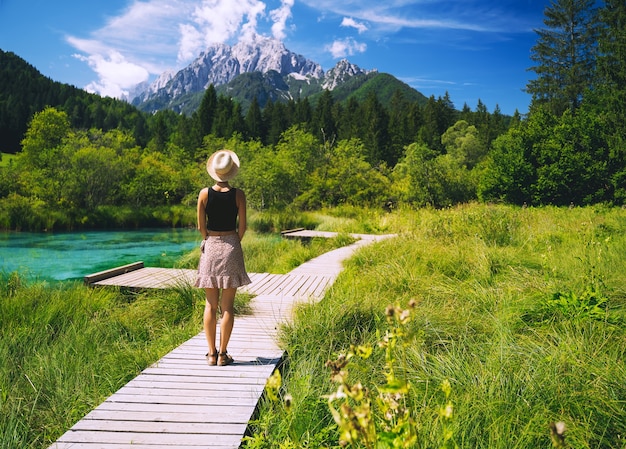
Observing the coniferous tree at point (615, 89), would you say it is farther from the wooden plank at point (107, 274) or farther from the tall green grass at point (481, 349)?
the wooden plank at point (107, 274)

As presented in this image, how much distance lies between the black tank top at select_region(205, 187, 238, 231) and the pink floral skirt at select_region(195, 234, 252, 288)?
0.09 metres

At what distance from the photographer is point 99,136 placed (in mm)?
30422

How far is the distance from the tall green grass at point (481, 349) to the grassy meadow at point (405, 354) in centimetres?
1

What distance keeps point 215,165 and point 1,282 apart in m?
4.52

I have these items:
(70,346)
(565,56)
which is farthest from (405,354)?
(565,56)

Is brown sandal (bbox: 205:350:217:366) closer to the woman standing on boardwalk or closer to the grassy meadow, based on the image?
the woman standing on boardwalk

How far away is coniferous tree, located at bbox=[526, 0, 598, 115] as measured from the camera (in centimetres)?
2912

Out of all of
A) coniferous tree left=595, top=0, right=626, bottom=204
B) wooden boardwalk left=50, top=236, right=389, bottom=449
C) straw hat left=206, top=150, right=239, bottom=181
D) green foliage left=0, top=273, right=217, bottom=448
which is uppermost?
coniferous tree left=595, top=0, right=626, bottom=204

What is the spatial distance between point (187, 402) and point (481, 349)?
6.29 ft

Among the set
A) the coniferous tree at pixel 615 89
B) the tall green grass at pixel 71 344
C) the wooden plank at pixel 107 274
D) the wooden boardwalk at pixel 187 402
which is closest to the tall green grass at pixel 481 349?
the wooden boardwalk at pixel 187 402

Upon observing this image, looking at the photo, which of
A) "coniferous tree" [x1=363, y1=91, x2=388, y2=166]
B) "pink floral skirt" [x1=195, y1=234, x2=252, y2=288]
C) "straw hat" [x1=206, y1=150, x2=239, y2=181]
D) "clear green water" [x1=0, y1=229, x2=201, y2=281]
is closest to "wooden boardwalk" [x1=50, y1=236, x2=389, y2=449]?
"pink floral skirt" [x1=195, y1=234, x2=252, y2=288]

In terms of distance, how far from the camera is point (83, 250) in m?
13.6

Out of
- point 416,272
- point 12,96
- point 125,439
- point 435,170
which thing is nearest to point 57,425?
point 125,439

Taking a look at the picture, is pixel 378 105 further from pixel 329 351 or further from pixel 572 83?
pixel 329 351
